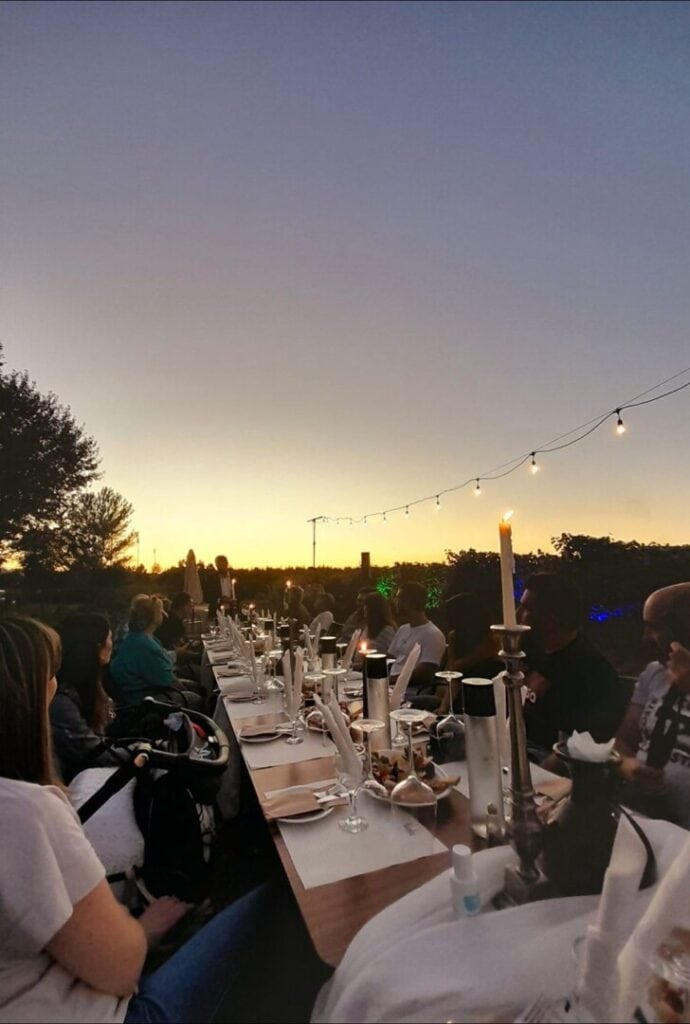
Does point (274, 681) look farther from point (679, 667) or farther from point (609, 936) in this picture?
point (609, 936)

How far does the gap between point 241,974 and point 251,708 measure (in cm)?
200

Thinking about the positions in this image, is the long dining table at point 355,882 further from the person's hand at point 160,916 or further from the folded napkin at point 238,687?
the folded napkin at point 238,687

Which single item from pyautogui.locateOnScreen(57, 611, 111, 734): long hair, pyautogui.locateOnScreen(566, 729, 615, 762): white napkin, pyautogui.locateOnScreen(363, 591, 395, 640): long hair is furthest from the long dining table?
pyautogui.locateOnScreen(363, 591, 395, 640): long hair

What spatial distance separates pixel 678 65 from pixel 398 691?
3888 millimetres

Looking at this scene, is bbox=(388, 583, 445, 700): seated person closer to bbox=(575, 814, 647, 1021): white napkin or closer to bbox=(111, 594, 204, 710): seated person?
bbox=(111, 594, 204, 710): seated person

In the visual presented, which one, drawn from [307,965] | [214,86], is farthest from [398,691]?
[214,86]

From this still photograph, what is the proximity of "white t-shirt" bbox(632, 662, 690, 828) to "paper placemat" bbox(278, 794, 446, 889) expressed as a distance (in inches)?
53.5

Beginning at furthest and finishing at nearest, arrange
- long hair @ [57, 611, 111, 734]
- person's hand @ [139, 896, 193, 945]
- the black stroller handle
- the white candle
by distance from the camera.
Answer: long hair @ [57, 611, 111, 734] < the black stroller handle < person's hand @ [139, 896, 193, 945] < the white candle

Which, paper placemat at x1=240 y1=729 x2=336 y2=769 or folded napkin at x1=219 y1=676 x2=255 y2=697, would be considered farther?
folded napkin at x1=219 y1=676 x2=255 y2=697

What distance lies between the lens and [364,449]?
32.9 feet

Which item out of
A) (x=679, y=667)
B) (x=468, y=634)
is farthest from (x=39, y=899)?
(x=468, y=634)

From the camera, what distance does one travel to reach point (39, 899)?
879 millimetres

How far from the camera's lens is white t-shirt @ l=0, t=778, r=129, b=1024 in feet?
2.87

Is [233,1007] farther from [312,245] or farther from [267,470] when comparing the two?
[267,470]
